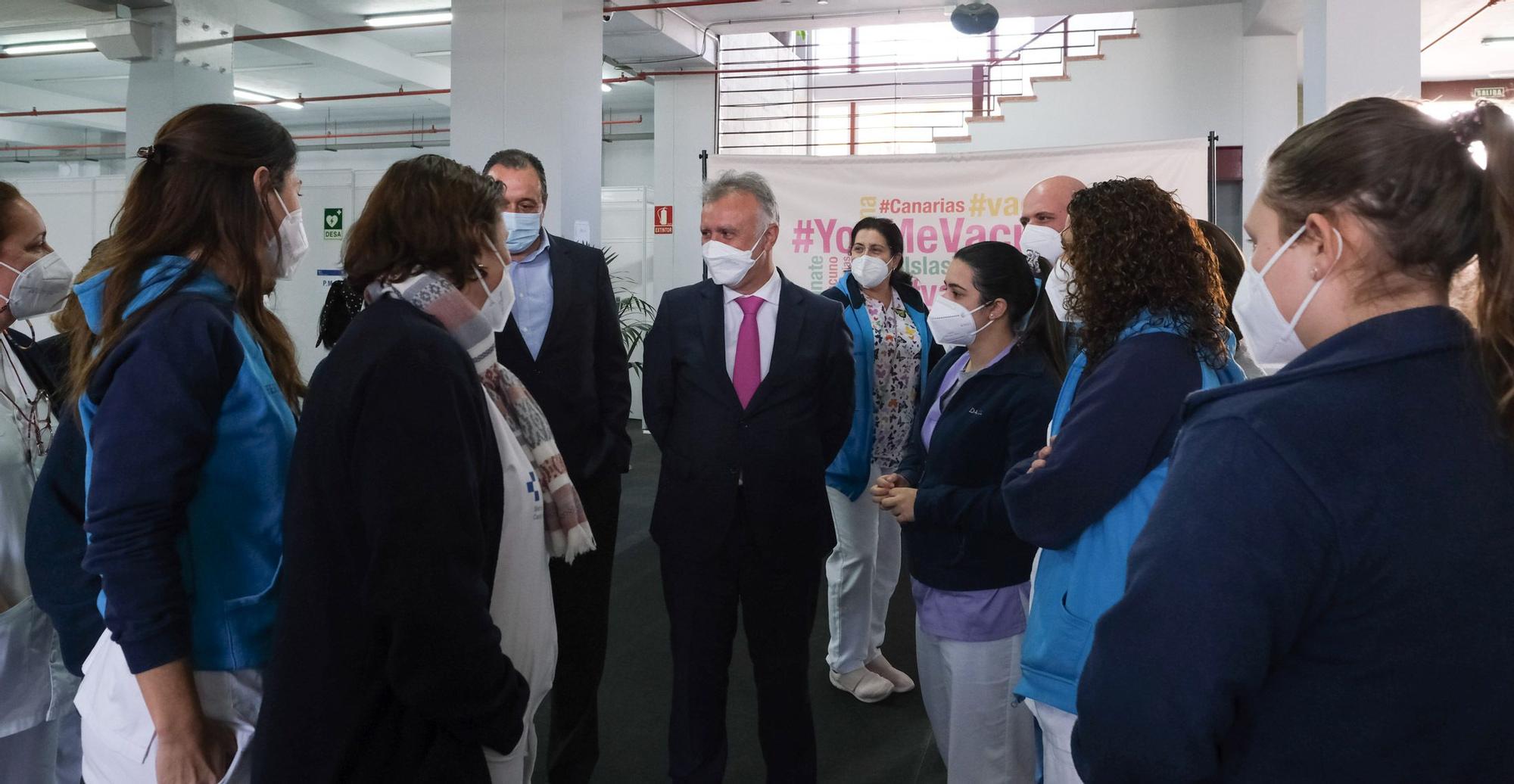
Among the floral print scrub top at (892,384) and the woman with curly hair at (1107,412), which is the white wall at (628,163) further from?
the woman with curly hair at (1107,412)

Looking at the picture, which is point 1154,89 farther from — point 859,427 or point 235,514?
point 235,514

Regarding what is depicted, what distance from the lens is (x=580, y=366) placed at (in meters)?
2.72

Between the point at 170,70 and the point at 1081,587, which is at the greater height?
the point at 170,70

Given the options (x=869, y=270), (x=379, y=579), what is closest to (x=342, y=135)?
(x=869, y=270)

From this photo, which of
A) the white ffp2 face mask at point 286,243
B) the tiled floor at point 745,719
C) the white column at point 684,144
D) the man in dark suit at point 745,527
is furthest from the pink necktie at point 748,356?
the white column at point 684,144

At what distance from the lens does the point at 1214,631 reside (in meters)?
0.81

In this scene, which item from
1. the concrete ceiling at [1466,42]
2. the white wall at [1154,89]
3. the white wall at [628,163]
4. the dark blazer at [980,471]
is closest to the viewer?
the dark blazer at [980,471]

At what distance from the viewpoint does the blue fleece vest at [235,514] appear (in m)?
1.30

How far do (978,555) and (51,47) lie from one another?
32.9 feet

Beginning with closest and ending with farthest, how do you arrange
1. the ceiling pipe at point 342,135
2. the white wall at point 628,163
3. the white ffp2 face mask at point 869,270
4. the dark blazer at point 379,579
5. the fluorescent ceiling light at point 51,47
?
the dark blazer at point 379,579
the white ffp2 face mask at point 869,270
the fluorescent ceiling light at point 51,47
the ceiling pipe at point 342,135
the white wall at point 628,163

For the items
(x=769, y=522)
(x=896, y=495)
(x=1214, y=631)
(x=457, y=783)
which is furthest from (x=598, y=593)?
(x=1214, y=631)

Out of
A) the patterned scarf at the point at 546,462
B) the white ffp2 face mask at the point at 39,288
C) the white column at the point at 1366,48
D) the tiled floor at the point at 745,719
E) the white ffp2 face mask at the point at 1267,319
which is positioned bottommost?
the tiled floor at the point at 745,719

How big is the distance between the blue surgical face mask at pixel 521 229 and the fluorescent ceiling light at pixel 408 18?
221 inches

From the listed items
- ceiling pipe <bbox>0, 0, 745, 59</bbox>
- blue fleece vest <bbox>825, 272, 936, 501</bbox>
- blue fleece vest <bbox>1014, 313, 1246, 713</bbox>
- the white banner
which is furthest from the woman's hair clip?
ceiling pipe <bbox>0, 0, 745, 59</bbox>
